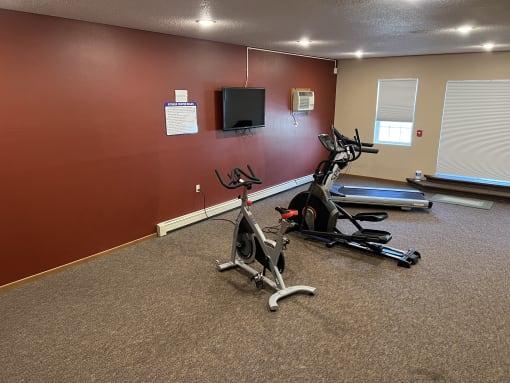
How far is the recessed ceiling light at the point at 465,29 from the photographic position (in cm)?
354

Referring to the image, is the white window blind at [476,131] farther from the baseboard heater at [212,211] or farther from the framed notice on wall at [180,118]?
the framed notice on wall at [180,118]

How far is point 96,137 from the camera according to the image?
3.64 m

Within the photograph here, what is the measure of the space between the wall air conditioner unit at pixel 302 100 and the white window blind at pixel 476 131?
241cm

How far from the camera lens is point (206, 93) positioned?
4.72m

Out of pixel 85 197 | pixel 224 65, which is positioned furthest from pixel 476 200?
pixel 85 197

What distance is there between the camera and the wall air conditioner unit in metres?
6.24

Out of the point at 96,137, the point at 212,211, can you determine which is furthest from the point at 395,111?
the point at 96,137

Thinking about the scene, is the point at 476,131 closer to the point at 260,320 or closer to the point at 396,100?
the point at 396,100

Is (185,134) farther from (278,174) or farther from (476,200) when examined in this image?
(476,200)

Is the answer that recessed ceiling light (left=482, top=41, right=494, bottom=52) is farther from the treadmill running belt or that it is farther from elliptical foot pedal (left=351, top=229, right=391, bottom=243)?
elliptical foot pedal (left=351, top=229, right=391, bottom=243)

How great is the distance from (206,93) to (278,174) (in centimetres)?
221

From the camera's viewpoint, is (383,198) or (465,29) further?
(383,198)

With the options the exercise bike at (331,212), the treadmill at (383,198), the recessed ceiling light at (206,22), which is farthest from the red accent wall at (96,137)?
the treadmill at (383,198)

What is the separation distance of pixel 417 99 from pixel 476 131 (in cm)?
114
